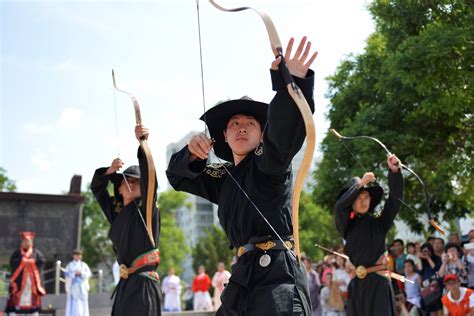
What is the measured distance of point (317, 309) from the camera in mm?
14531

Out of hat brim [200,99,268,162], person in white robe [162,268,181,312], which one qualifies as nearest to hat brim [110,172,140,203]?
hat brim [200,99,268,162]

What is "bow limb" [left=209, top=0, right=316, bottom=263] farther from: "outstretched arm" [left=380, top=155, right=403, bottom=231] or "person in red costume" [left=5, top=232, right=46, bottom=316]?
"person in red costume" [left=5, top=232, right=46, bottom=316]

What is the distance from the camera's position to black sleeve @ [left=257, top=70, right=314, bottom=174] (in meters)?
3.36

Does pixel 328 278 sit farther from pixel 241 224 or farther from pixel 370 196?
pixel 241 224

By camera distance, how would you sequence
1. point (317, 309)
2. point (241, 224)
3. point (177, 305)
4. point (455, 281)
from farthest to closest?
point (177, 305), point (317, 309), point (455, 281), point (241, 224)

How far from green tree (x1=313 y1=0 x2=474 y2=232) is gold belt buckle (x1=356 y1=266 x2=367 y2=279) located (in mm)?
5159

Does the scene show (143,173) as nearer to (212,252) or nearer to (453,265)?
(453,265)

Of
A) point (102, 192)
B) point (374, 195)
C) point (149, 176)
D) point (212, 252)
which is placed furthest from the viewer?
point (212, 252)

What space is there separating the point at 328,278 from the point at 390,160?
685cm

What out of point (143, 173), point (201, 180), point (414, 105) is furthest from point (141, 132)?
point (414, 105)

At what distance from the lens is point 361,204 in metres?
7.57

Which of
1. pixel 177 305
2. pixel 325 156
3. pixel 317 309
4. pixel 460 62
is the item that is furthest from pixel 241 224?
pixel 177 305

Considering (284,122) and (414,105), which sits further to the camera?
(414,105)

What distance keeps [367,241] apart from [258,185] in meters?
3.91
